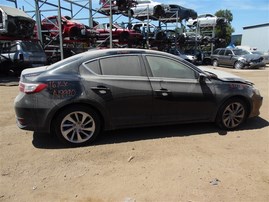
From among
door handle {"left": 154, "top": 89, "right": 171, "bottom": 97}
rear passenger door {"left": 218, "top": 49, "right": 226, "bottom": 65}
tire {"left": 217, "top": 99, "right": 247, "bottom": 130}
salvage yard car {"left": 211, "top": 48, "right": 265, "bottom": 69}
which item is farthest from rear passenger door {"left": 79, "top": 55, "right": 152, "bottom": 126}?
rear passenger door {"left": 218, "top": 49, "right": 226, "bottom": 65}

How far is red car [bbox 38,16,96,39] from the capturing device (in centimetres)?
1728

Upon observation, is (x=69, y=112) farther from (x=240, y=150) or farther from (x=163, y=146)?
(x=240, y=150)

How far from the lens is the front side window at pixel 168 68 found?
15.7ft

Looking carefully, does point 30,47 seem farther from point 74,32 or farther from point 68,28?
point 74,32

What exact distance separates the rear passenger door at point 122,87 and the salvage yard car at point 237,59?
19.6 metres

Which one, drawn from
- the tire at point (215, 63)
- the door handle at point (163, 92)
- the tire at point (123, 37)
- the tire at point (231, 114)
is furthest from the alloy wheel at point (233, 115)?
the tire at point (215, 63)

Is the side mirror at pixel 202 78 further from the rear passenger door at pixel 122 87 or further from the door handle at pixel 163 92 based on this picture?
the rear passenger door at pixel 122 87

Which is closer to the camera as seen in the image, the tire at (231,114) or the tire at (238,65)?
the tire at (231,114)

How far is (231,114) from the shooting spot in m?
5.24

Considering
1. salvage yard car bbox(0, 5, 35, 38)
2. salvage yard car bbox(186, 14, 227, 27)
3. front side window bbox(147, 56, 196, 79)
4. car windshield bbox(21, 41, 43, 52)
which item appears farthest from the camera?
salvage yard car bbox(186, 14, 227, 27)

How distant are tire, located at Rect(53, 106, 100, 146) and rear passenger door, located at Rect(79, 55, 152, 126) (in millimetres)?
271

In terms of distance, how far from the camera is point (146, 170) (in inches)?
147

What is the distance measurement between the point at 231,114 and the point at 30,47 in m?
11.5

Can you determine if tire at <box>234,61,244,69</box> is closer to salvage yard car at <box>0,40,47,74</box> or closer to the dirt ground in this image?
salvage yard car at <box>0,40,47,74</box>
